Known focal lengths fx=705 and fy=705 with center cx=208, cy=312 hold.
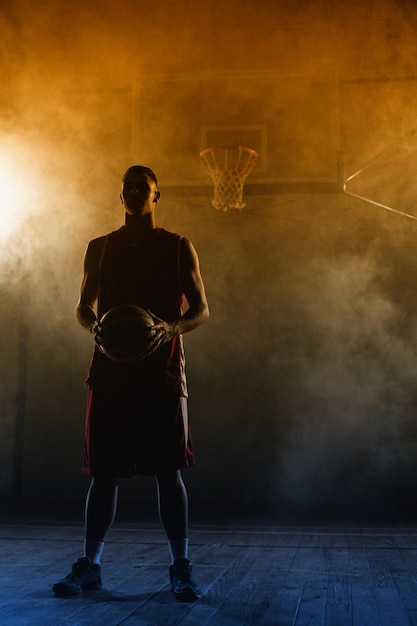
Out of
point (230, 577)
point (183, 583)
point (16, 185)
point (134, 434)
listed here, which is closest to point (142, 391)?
point (134, 434)

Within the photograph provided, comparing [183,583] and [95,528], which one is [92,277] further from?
[183,583]

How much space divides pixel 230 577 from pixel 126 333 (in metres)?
1.03

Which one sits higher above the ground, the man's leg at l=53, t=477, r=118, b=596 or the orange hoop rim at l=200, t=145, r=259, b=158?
the orange hoop rim at l=200, t=145, r=259, b=158

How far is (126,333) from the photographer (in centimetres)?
209

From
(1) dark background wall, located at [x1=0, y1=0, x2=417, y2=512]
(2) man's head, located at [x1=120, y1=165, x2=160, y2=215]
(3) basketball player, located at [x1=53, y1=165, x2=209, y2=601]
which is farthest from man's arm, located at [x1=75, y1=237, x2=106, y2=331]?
(1) dark background wall, located at [x1=0, y1=0, x2=417, y2=512]

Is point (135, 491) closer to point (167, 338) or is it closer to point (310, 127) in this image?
point (310, 127)

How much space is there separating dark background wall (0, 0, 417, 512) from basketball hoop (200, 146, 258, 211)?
0.23m

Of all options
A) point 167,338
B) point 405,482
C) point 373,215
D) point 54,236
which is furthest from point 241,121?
point 167,338

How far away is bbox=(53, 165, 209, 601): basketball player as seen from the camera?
7.11 ft

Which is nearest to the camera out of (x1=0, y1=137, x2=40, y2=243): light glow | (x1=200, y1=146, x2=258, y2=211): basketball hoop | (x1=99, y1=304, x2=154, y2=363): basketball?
(x1=99, y1=304, x2=154, y2=363): basketball

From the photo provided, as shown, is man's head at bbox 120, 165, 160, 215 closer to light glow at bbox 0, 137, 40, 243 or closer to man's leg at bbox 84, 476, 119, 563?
man's leg at bbox 84, 476, 119, 563

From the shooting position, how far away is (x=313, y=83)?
5.73 metres

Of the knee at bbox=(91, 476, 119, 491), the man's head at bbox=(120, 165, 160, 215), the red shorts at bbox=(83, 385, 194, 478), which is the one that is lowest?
the knee at bbox=(91, 476, 119, 491)

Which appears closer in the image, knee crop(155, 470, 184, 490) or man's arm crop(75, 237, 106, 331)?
knee crop(155, 470, 184, 490)
